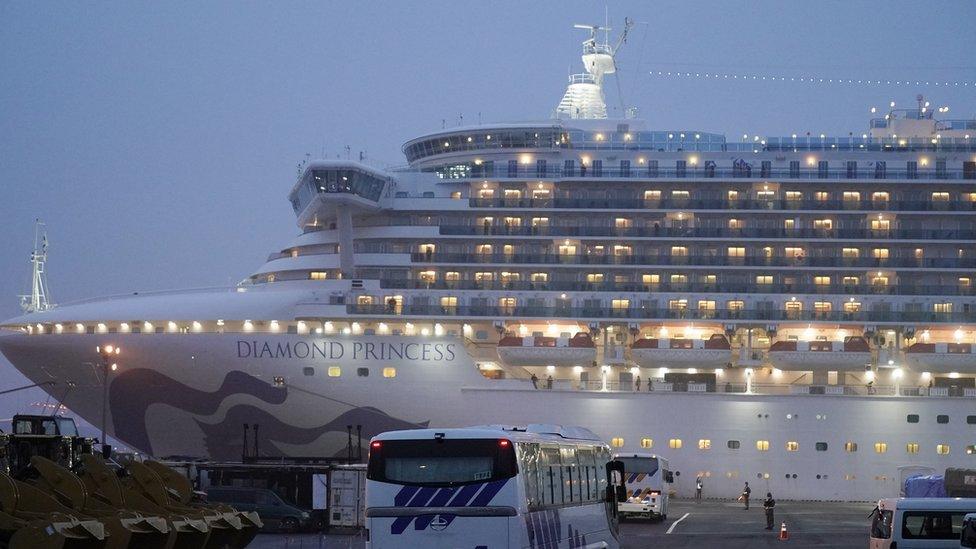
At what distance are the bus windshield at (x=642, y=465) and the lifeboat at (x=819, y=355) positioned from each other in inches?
305

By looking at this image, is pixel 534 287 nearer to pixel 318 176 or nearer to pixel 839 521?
pixel 318 176

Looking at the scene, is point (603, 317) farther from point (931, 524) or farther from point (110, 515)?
point (110, 515)

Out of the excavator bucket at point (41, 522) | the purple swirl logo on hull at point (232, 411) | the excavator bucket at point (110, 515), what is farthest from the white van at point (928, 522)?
the purple swirl logo on hull at point (232, 411)

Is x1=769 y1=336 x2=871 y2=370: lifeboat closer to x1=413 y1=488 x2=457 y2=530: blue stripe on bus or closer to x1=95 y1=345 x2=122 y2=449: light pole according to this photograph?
x1=95 y1=345 x2=122 y2=449: light pole

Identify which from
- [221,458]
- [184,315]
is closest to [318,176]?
[184,315]

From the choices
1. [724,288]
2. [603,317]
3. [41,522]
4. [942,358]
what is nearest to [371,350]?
[603,317]

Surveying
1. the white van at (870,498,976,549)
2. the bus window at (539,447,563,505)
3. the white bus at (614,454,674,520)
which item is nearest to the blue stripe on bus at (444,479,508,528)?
the bus window at (539,447,563,505)

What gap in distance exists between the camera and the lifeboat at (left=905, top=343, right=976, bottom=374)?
42250 millimetres

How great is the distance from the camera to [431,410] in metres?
40.6

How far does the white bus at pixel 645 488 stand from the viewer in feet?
116

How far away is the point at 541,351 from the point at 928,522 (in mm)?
21414

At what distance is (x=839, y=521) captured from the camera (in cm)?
3506

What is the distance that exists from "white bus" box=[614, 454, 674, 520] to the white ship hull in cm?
479

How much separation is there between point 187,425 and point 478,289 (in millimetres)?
9742
